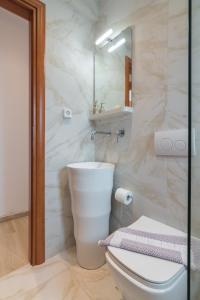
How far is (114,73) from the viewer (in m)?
1.63

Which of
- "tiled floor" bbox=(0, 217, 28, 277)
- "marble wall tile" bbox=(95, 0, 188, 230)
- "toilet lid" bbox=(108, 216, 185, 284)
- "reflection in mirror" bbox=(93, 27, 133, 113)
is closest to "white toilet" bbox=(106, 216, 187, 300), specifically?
"toilet lid" bbox=(108, 216, 185, 284)

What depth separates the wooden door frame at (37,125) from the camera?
4.64 feet

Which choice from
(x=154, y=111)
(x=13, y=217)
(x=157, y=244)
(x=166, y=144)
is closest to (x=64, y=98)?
(x=154, y=111)

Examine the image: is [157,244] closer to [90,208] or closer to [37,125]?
[90,208]

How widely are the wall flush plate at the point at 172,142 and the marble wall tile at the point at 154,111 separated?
47 millimetres

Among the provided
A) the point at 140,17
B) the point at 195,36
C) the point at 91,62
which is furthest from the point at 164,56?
the point at 91,62

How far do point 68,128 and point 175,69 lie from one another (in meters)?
0.97

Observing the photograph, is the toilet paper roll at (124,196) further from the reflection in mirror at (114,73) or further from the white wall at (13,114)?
the white wall at (13,114)

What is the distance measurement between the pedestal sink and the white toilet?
47 centimetres

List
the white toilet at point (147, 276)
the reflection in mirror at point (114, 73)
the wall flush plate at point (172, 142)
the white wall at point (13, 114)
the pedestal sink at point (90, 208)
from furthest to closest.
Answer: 1. the white wall at point (13, 114)
2. the reflection in mirror at point (114, 73)
3. the pedestal sink at point (90, 208)
4. the wall flush plate at point (172, 142)
5. the white toilet at point (147, 276)

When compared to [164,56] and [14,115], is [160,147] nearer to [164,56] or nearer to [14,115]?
[164,56]

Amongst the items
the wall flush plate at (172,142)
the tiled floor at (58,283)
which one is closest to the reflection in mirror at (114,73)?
the wall flush plate at (172,142)

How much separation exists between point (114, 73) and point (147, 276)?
4.98 feet

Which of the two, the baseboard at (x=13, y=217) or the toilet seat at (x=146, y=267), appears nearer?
the toilet seat at (x=146, y=267)
